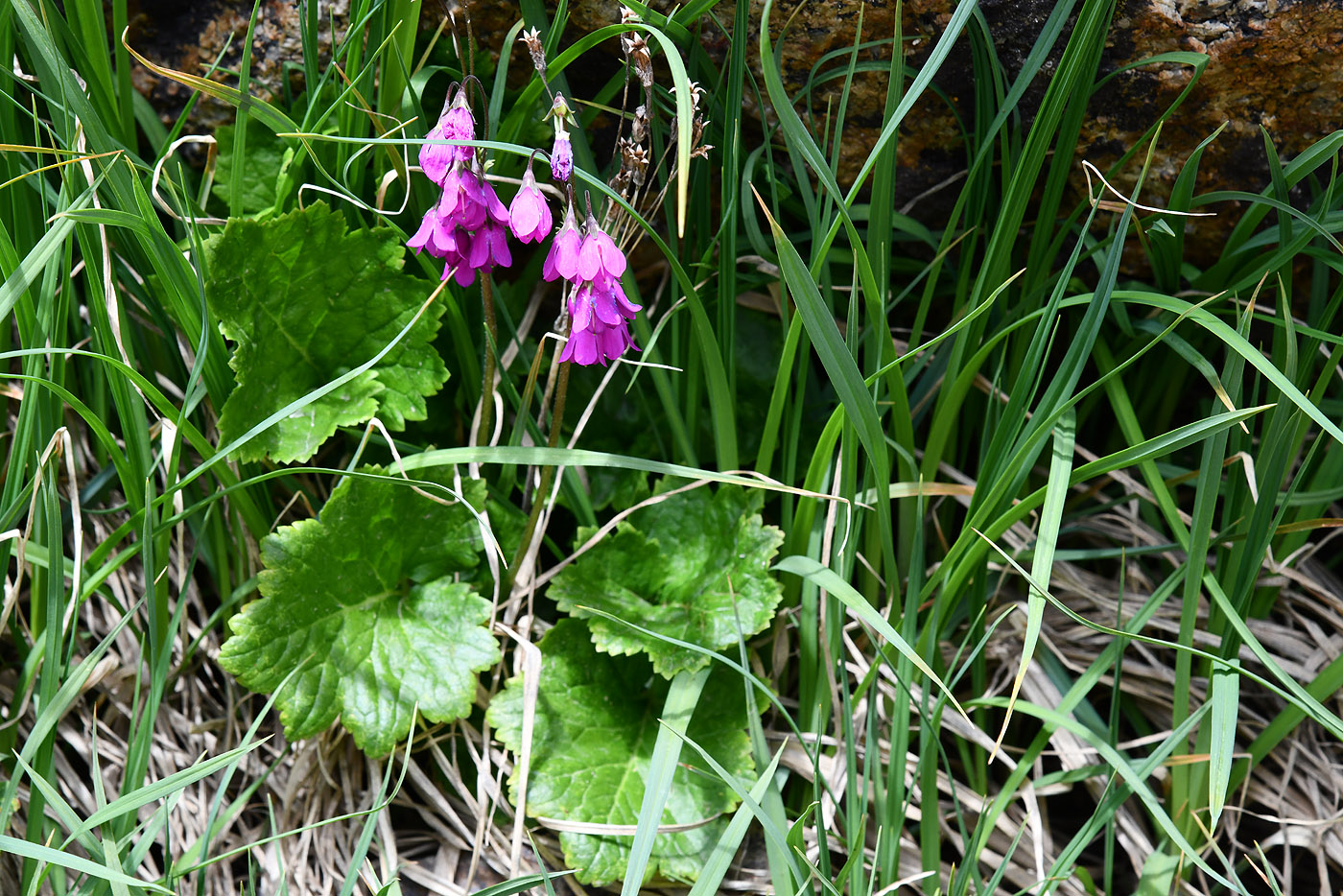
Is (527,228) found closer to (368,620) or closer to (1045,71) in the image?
(368,620)

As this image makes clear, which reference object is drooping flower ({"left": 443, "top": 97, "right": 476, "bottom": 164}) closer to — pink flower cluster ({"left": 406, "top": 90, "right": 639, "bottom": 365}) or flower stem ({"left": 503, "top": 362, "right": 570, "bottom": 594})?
pink flower cluster ({"left": 406, "top": 90, "right": 639, "bottom": 365})

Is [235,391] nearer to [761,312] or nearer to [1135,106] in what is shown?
[761,312]

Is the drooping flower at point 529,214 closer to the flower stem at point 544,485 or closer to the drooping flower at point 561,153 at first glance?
the drooping flower at point 561,153

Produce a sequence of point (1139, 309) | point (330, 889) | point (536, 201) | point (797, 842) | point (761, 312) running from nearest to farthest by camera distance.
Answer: point (536, 201), point (797, 842), point (330, 889), point (1139, 309), point (761, 312)

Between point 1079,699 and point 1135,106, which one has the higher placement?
point 1135,106

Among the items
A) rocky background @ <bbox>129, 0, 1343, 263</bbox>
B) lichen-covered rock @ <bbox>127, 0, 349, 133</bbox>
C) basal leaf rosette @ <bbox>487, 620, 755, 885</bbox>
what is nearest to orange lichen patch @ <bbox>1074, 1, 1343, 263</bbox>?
rocky background @ <bbox>129, 0, 1343, 263</bbox>

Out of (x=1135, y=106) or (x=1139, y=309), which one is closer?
(x=1135, y=106)

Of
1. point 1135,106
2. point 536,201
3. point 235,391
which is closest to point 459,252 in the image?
point 536,201
